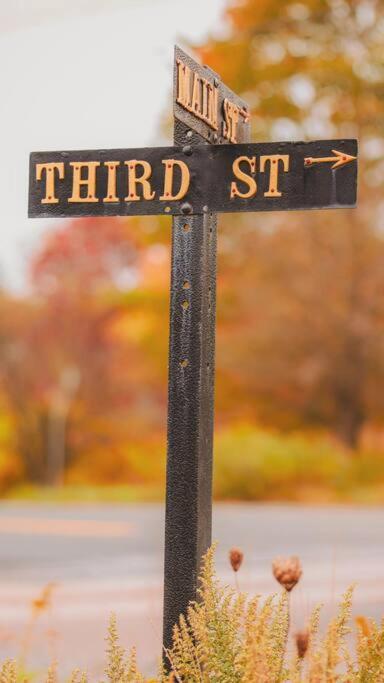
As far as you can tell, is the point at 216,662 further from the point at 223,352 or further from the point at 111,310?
the point at 111,310

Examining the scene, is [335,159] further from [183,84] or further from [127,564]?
[127,564]

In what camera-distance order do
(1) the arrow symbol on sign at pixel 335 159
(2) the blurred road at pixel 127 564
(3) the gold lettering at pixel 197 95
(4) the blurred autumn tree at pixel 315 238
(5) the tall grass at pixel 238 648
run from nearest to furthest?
(5) the tall grass at pixel 238 648 → (1) the arrow symbol on sign at pixel 335 159 → (3) the gold lettering at pixel 197 95 → (2) the blurred road at pixel 127 564 → (4) the blurred autumn tree at pixel 315 238

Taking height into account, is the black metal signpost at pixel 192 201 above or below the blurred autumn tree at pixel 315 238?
below

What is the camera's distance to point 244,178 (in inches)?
182

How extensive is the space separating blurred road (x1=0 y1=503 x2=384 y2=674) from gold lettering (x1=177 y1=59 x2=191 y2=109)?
223 centimetres

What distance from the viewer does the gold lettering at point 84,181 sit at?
4812 mm

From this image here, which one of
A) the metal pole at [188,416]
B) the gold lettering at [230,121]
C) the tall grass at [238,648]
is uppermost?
the gold lettering at [230,121]

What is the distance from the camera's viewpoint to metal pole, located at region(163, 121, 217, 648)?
4.54 m

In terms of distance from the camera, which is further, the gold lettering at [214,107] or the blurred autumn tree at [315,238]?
the blurred autumn tree at [315,238]

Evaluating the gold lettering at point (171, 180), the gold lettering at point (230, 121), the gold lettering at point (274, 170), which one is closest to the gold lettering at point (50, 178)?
the gold lettering at point (171, 180)

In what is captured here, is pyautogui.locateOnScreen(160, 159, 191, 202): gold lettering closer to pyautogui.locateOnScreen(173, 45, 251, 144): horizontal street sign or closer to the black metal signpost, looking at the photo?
the black metal signpost

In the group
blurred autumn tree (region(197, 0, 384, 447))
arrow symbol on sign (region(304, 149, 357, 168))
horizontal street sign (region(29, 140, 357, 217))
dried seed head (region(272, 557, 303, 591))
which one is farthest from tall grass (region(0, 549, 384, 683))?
blurred autumn tree (region(197, 0, 384, 447))

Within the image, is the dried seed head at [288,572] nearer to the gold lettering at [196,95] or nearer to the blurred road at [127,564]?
the gold lettering at [196,95]

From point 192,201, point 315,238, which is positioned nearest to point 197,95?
point 192,201
